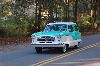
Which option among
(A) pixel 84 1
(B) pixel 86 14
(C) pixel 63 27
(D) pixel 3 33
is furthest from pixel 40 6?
(B) pixel 86 14

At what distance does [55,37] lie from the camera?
851 inches

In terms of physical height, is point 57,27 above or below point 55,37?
above

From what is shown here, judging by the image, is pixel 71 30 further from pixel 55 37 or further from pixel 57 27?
pixel 55 37

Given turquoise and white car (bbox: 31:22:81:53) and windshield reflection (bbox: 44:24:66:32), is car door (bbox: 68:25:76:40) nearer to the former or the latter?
turquoise and white car (bbox: 31:22:81:53)

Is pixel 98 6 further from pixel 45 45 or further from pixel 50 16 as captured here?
pixel 45 45

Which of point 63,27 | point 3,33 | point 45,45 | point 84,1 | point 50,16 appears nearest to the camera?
point 45,45

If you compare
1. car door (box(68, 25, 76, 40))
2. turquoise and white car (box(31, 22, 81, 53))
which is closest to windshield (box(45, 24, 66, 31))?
turquoise and white car (box(31, 22, 81, 53))

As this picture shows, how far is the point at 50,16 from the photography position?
129 ft

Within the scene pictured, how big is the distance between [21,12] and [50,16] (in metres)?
4.05

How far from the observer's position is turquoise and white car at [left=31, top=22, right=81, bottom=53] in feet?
70.9

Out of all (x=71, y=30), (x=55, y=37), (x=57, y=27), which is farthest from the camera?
(x=71, y=30)

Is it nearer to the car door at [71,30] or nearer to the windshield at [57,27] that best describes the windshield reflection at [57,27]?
the windshield at [57,27]

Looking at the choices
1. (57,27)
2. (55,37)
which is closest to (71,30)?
(57,27)

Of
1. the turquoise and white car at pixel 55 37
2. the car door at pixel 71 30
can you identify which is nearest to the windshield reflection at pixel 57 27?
the turquoise and white car at pixel 55 37
